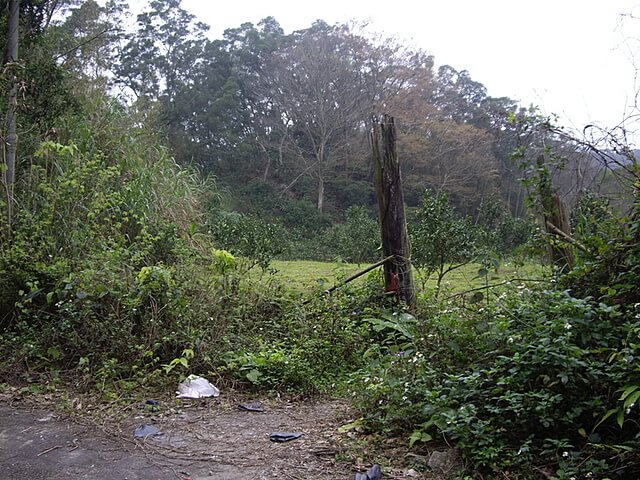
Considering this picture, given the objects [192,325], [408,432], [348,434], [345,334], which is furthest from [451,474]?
[192,325]

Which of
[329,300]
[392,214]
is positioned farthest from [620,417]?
[392,214]

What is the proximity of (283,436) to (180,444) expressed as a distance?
55 cm

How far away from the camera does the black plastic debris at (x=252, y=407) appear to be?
144 inches

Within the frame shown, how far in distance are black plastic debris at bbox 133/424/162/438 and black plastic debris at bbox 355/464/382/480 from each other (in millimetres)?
1265

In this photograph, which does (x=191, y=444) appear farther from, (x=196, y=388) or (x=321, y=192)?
(x=321, y=192)

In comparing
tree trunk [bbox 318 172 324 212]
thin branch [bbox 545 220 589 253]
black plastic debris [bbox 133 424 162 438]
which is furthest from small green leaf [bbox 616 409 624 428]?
tree trunk [bbox 318 172 324 212]

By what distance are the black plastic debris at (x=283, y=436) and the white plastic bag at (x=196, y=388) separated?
87 cm

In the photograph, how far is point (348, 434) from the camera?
10.1 feet

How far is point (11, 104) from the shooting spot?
215 inches

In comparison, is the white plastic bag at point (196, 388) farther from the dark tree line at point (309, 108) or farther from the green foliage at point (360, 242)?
the dark tree line at point (309, 108)

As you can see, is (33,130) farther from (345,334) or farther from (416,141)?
(416,141)

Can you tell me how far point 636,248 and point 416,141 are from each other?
2148 cm

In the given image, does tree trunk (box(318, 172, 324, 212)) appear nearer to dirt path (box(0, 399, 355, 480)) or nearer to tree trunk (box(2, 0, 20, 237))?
tree trunk (box(2, 0, 20, 237))

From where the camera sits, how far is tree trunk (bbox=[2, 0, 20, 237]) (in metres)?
5.37
